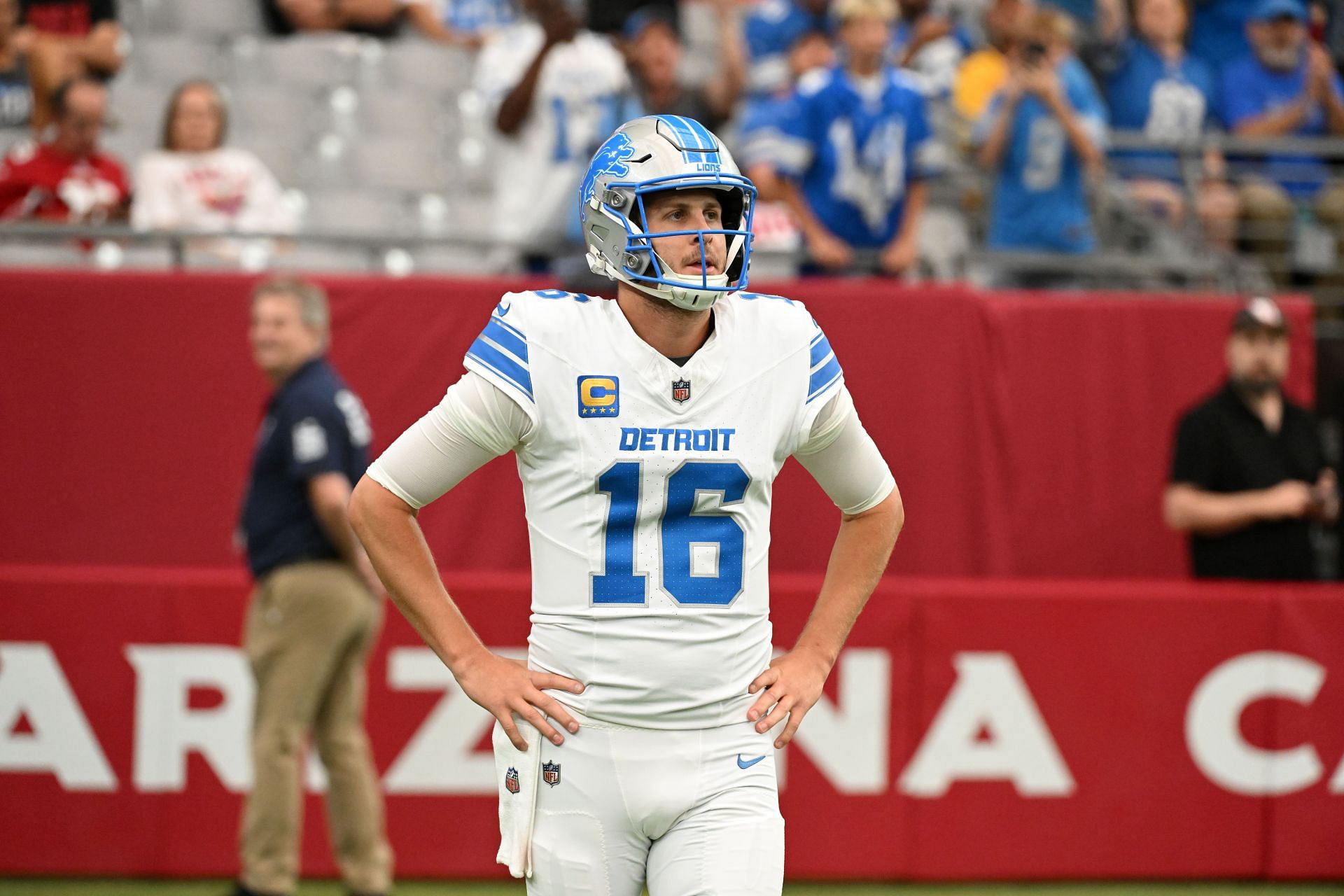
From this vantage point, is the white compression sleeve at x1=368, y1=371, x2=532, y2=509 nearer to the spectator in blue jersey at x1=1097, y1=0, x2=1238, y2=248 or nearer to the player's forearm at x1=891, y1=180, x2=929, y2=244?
the player's forearm at x1=891, y1=180, x2=929, y2=244

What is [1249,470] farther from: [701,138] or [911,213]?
[701,138]

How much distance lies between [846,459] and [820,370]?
205mm

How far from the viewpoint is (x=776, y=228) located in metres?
8.51

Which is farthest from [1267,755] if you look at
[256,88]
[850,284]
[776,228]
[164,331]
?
[256,88]

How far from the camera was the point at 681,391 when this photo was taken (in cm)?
319

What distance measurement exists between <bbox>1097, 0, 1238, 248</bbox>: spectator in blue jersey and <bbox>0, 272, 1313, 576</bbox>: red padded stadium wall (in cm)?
187

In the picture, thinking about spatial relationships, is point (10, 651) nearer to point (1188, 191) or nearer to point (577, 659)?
point (577, 659)

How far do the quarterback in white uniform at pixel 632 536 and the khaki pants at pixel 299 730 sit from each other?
2.67m

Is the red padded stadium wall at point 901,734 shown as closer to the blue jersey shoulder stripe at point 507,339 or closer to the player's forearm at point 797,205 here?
the player's forearm at point 797,205

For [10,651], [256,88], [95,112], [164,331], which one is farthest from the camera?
[256,88]

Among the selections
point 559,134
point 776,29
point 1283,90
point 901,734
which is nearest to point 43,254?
point 559,134

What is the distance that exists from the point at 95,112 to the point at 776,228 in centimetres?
332

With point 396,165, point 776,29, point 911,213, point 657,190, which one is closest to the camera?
point 657,190

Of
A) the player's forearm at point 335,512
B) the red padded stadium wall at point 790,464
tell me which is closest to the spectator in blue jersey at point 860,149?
the red padded stadium wall at point 790,464
